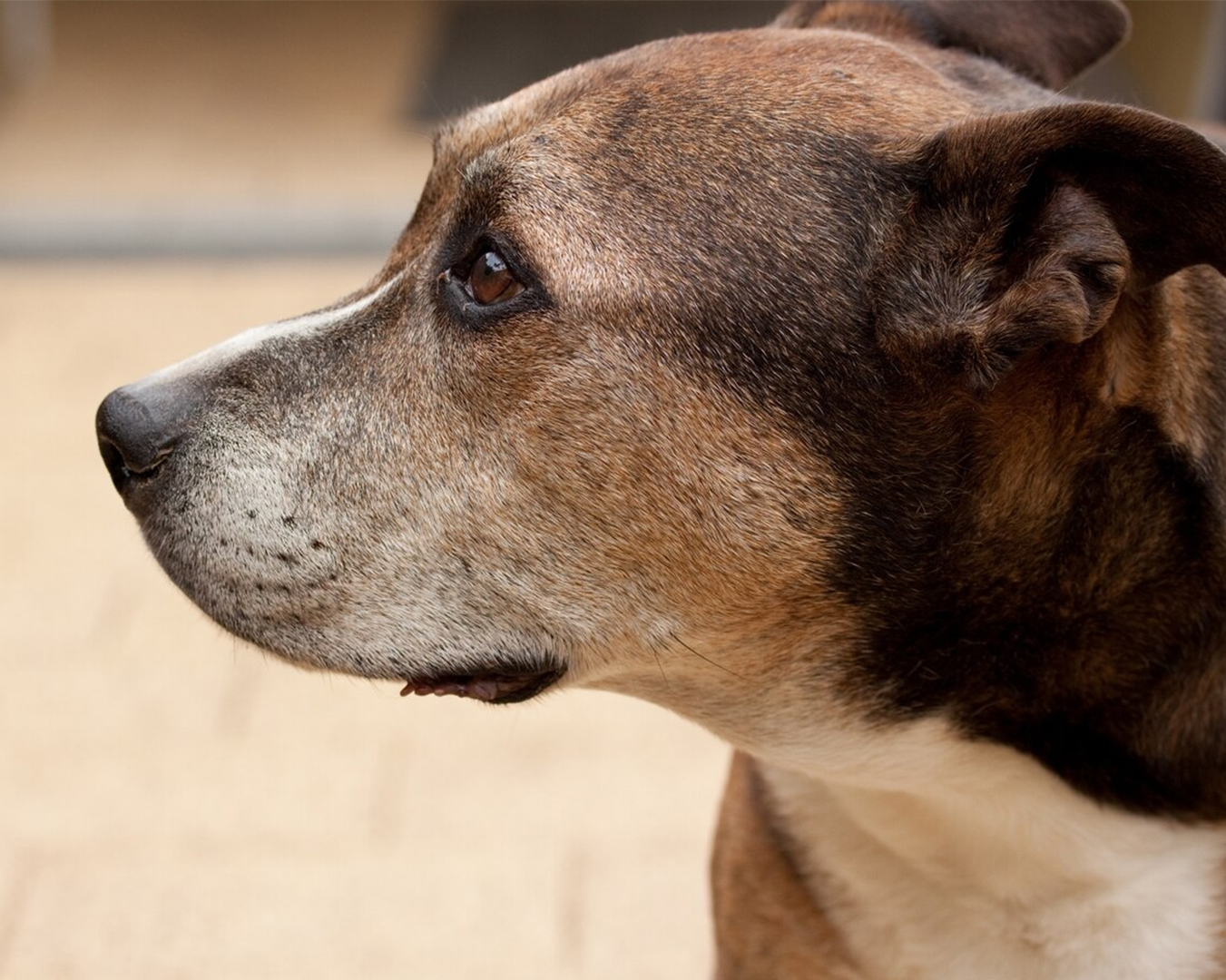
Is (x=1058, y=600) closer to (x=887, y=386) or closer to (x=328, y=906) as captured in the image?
(x=887, y=386)

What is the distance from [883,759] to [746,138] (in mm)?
766

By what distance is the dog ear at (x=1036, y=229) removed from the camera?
1.60 m

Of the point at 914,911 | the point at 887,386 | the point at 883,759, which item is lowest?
the point at 914,911

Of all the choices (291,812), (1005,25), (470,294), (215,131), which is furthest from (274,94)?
(470,294)

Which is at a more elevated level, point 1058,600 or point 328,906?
point 1058,600

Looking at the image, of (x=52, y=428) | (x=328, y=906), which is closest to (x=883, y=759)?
(x=328, y=906)

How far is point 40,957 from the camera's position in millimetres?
2818

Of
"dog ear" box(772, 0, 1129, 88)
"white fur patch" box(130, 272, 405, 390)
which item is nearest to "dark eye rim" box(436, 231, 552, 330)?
"white fur patch" box(130, 272, 405, 390)

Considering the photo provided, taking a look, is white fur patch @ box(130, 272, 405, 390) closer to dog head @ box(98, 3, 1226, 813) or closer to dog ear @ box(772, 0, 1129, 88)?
dog head @ box(98, 3, 1226, 813)

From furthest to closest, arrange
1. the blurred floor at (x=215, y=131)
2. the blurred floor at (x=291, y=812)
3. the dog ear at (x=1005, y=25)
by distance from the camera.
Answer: the blurred floor at (x=215, y=131) < the blurred floor at (x=291, y=812) < the dog ear at (x=1005, y=25)

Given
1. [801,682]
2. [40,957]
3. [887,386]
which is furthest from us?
[40,957]

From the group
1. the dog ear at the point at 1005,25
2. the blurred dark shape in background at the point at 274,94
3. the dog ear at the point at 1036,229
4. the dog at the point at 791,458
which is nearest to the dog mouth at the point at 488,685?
the dog at the point at 791,458

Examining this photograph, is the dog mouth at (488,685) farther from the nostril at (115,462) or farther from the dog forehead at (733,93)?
the dog forehead at (733,93)

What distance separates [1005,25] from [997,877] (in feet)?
3.92
